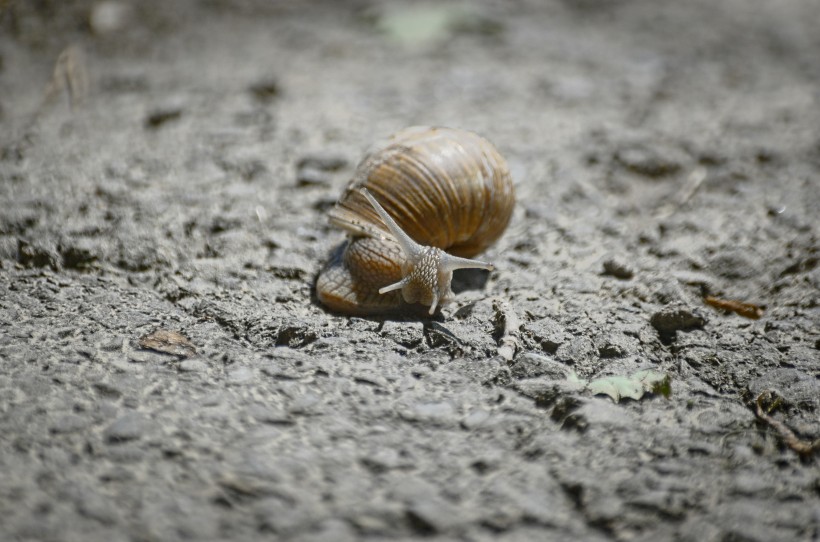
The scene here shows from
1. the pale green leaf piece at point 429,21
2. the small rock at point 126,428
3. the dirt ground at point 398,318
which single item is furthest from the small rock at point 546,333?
the pale green leaf piece at point 429,21

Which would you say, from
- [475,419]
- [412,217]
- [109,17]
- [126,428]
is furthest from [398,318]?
[109,17]

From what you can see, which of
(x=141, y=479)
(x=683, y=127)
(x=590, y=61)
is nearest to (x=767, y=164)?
(x=683, y=127)

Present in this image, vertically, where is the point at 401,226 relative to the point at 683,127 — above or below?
below

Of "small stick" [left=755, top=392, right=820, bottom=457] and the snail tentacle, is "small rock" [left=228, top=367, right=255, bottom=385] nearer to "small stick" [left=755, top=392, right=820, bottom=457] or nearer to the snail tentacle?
the snail tentacle

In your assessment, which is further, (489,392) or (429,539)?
(489,392)

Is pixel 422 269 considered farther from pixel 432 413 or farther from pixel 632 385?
pixel 632 385

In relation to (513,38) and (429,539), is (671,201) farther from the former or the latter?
(429,539)

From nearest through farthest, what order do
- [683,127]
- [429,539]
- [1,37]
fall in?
[429,539] → [683,127] → [1,37]

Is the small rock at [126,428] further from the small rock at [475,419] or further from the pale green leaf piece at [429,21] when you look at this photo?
the pale green leaf piece at [429,21]
